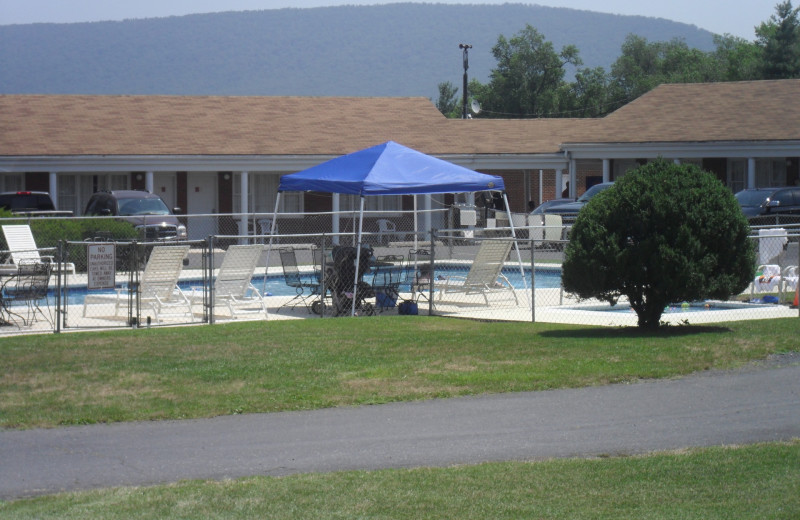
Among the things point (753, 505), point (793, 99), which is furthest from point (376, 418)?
point (793, 99)

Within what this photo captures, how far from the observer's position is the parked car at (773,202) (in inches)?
1137

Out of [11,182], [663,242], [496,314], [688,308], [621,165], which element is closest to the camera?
[663,242]

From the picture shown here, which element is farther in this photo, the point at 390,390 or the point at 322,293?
the point at 322,293

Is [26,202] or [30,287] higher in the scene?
[26,202]

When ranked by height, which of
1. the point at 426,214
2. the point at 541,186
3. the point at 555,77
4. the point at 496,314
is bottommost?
the point at 496,314

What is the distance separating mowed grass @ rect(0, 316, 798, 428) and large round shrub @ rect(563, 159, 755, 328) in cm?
60

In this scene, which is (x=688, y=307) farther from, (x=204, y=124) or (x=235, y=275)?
(x=204, y=124)

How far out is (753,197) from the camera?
29625 mm

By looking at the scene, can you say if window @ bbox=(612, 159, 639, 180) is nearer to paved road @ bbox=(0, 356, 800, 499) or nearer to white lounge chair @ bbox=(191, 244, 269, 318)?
white lounge chair @ bbox=(191, 244, 269, 318)

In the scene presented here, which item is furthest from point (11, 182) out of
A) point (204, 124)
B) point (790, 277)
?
point (790, 277)

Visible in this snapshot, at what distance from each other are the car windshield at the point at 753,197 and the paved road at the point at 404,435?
20944 mm

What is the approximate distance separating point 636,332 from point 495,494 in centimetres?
704

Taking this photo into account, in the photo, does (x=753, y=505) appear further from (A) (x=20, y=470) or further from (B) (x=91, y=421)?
(B) (x=91, y=421)

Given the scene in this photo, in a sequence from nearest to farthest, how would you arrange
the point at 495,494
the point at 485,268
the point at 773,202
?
the point at 495,494 → the point at 485,268 → the point at 773,202
